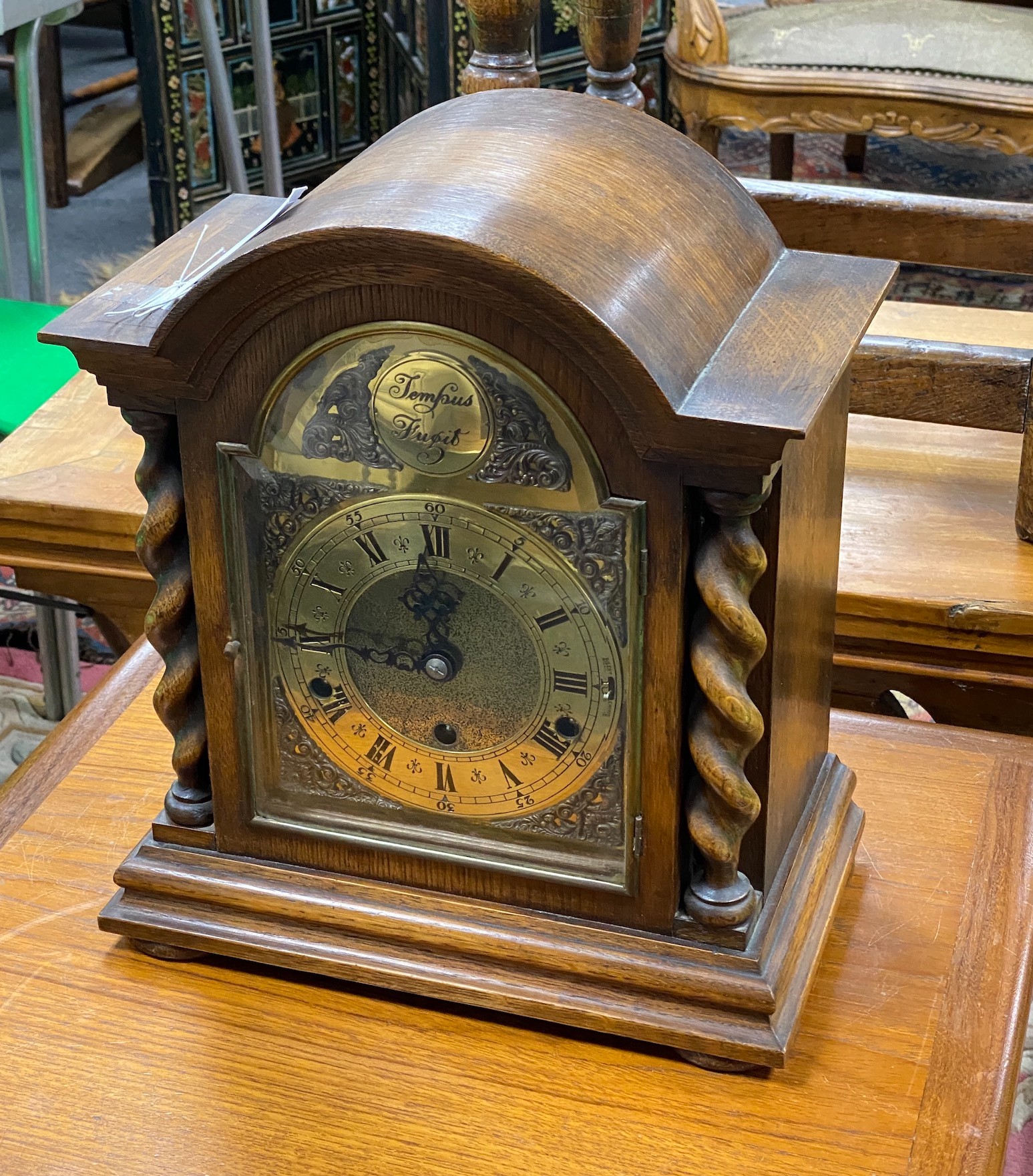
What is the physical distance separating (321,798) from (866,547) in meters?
0.63

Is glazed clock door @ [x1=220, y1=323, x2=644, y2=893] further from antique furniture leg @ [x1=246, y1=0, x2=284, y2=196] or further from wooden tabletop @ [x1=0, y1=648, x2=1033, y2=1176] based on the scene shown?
antique furniture leg @ [x1=246, y1=0, x2=284, y2=196]

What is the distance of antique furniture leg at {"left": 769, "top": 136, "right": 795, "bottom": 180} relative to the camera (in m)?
3.23

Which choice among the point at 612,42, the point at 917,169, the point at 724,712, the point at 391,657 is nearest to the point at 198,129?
the point at 917,169

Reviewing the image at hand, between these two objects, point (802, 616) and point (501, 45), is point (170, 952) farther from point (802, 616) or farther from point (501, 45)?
point (501, 45)

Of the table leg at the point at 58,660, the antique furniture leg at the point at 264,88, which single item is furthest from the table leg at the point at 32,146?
the table leg at the point at 58,660

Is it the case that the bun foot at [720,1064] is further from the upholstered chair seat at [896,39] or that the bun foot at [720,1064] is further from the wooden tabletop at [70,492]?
the upholstered chair seat at [896,39]

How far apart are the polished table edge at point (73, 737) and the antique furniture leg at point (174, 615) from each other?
0.16 m

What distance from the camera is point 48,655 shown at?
1.87 meters

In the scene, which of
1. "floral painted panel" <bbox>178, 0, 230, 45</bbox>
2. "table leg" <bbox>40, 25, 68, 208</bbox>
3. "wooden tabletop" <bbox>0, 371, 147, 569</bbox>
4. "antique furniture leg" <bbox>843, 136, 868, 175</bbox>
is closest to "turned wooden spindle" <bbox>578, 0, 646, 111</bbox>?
"wooden tabletop" <bbox>0, 371, 147, 569</bbox>

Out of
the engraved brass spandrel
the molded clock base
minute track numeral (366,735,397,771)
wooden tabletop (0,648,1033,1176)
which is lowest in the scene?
wooden tabletop (0,648,1033,1176)

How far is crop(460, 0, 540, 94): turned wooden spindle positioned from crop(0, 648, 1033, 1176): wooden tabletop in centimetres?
71

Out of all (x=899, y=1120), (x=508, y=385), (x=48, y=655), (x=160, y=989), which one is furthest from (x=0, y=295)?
(x=899, y=1120)

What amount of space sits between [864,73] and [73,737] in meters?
2.22

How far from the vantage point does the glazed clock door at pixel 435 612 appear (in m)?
0.75
